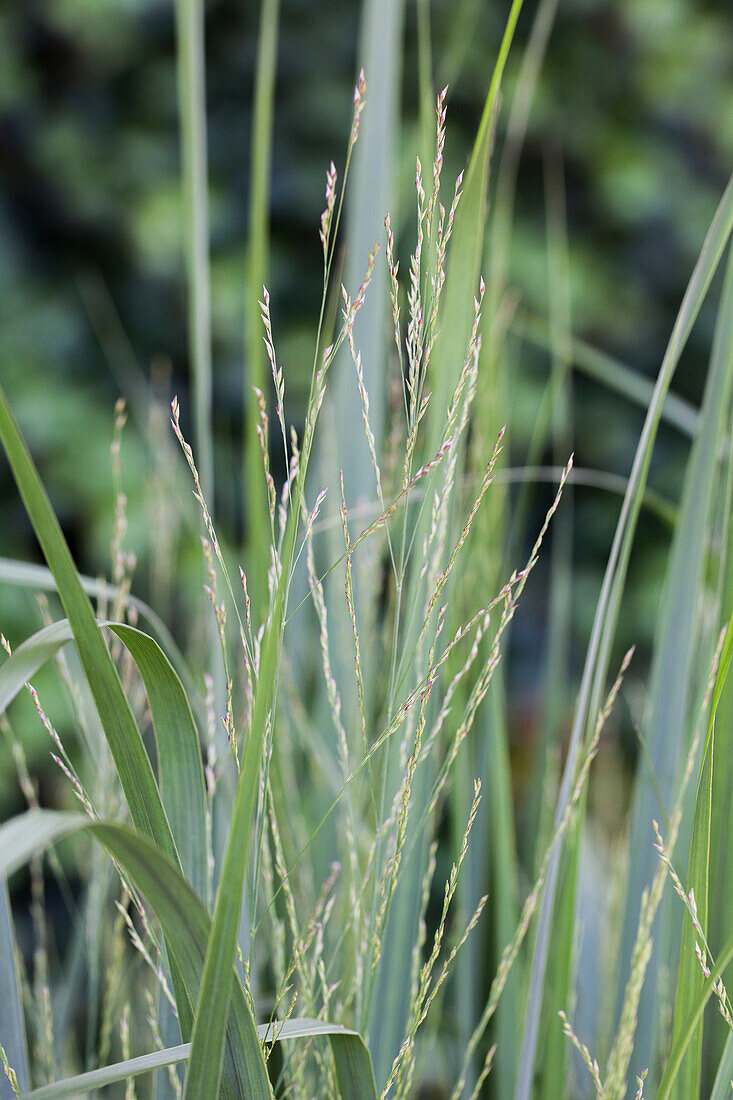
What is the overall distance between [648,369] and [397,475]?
89 cm

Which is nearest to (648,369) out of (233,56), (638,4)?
(638,4)

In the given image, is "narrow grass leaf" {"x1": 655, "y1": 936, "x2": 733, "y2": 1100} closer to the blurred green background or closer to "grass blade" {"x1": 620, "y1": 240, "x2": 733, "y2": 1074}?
"grass blade" {"x1": 620, "y1": 240, "x2": 733, "y2": 1074}

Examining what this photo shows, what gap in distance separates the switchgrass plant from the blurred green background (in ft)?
2.06

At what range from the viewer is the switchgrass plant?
24cm

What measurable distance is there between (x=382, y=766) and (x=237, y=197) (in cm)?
102

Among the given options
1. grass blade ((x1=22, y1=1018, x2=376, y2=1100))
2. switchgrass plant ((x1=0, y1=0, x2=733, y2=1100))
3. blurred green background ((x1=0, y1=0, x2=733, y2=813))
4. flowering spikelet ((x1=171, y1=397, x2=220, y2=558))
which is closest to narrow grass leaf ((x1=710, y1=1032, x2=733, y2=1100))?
switchgrass plant ((x1=0, y1=0, x2=733, y2=1100))

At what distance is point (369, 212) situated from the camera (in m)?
0.53

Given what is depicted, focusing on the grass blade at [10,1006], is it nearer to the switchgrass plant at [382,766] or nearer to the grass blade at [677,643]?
the switchgrass plant at [382,766]

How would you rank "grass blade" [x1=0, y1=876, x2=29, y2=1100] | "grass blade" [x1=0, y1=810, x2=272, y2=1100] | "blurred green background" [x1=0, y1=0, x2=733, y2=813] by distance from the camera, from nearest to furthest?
1. "grass blade" [x1=0, y1=810, x2=272, y2=1100]
2. "grass blade" [x1=0, y1=876, x2=29, y2=1100]
3. "blurred green background" [x1=0, y1=0, x2=733, y2=813]

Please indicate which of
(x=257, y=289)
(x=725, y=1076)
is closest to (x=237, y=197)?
(x=257, y=289)

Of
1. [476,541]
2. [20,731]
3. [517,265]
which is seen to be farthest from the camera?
[517,265]

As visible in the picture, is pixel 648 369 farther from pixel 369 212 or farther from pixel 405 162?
pixel 369 212

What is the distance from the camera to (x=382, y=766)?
1.29ft

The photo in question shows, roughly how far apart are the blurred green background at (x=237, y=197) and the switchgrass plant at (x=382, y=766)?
627 mm
